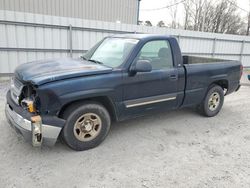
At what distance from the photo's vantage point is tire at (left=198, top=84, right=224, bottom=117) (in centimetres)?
468

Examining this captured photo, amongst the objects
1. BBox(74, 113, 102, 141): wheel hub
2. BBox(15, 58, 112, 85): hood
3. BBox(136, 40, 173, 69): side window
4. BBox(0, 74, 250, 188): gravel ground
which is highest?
BBox(136, 40, 173, 69): side window

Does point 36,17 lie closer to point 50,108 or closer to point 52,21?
point 52,21

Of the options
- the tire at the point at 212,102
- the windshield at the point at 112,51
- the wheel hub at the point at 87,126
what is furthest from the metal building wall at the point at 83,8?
the wheel hub at the point at 87,126

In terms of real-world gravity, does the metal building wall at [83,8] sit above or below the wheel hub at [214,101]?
above

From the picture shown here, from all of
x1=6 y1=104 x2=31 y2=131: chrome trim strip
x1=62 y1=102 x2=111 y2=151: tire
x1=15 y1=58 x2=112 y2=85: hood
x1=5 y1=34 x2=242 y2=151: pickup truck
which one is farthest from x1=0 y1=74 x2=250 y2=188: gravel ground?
x1=15 y1=58 x2=112 y2=85: hood

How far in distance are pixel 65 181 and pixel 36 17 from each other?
657 cm

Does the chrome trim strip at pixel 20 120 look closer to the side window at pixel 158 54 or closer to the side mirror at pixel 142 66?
the side mirror at pixel 142 66

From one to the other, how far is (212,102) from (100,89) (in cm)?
299

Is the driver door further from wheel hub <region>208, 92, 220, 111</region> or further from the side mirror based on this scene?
wheel hub <region>208, 92, 220, 111</region>

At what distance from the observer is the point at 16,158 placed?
114 inches

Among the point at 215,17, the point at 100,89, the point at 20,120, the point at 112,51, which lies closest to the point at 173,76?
the point at 112,51

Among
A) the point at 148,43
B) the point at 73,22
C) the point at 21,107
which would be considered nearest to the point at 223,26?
the point at 73,22

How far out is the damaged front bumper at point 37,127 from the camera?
2674 millimetres

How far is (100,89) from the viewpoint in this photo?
121 inches
